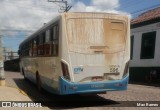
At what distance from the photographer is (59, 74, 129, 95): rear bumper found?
11508 millimetres

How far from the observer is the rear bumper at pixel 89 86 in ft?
37.8

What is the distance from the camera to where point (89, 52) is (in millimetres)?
11805

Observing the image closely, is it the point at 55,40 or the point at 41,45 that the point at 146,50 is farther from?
the point at 55,40

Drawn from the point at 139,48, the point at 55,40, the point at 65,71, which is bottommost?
the point at 65,71

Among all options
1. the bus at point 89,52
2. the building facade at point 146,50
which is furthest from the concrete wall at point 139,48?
the bus at point 89,52

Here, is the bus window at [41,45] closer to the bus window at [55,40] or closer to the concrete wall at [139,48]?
the bus window at [55,40]

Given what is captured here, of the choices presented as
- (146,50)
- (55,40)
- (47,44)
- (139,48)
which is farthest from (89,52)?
(139,48)

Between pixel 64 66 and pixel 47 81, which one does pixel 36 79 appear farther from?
pixel 64 66

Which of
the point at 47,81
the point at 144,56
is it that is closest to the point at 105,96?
the point at 47,81

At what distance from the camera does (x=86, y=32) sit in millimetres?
11766

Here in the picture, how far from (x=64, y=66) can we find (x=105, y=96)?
3.74 metres

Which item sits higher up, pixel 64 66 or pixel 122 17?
pixel 122 17

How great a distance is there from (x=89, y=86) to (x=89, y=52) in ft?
3.85

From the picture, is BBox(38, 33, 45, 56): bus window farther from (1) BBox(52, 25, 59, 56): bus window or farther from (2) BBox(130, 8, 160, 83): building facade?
(2) BBox(130, 8, 160, 83): building facade
